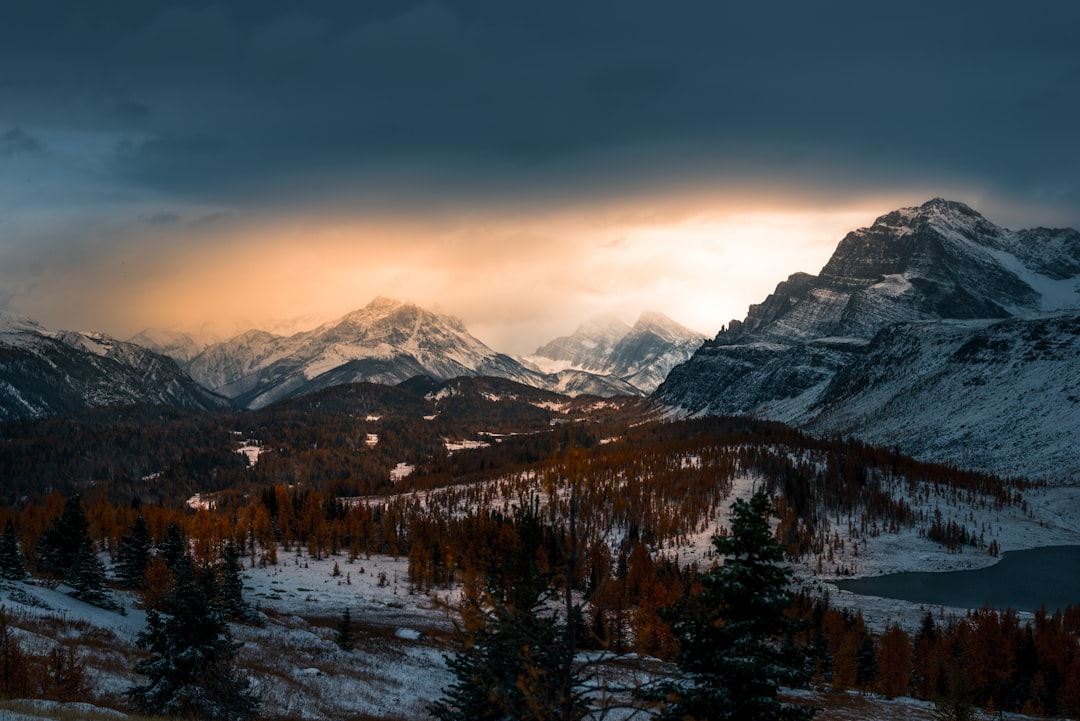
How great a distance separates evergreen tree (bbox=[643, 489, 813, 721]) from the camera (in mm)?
22766

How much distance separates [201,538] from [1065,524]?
21579 centimetres

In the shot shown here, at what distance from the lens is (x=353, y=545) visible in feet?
535

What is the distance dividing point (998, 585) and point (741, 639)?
159 m

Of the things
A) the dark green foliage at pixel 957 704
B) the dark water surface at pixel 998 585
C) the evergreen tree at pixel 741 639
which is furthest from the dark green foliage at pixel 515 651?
the dark water surface at pixel 998 585

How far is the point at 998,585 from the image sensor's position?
490ft

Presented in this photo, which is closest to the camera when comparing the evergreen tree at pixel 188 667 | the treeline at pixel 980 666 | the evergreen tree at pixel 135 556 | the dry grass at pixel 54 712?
the dry grass at pixel 54 712

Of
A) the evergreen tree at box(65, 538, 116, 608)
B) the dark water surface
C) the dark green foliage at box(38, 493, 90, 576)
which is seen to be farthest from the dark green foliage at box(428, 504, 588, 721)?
the dark water surface

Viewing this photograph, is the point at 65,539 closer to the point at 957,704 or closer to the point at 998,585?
the point at 957,704

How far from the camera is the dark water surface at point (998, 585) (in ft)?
450

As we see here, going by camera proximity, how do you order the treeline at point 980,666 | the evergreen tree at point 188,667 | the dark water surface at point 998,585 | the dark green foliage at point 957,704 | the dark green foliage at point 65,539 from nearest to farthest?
1. the evergreen tree at point 188,667
2. the dark green foliage at point 957,704
3. the treeline at point 980,666
4. the dark green foliage at point 65,539
5. the dark water surface at point 998,585

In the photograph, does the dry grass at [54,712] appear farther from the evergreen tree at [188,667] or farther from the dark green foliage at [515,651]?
the dark green foliage at [515,651]

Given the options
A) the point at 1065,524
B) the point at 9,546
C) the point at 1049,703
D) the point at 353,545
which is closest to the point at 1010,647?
the point at 1049,703

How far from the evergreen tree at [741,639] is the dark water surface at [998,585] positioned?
131 m

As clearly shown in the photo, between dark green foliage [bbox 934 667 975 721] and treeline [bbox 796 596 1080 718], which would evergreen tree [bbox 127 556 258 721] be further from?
treeline [bbox 796 596 1080 718]
